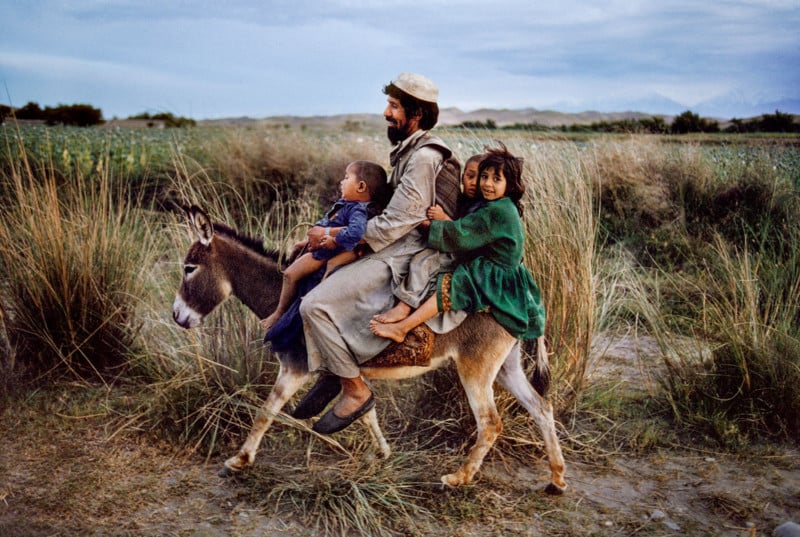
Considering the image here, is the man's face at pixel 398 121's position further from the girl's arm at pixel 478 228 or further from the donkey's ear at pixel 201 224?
the donkey's ear at pixel 201 224

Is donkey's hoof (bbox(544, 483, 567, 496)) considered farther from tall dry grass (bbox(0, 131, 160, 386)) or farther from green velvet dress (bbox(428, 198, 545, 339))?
tall dry grass (bbox(0, 131, 160, 386))

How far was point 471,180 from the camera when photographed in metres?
4.05

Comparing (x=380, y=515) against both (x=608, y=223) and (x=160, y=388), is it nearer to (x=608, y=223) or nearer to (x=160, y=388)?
(x=160, y=388)

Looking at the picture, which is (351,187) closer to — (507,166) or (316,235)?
(316,235)

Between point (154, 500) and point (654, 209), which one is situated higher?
point (654, 209)

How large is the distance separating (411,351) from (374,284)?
448 millimetres

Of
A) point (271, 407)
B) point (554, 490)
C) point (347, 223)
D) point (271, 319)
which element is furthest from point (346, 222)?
point (554, 490)

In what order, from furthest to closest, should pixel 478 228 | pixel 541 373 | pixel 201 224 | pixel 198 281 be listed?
pixel 541 373, pixel 198 281, pixel 201 224, pixel 478 228

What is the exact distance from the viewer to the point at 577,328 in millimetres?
5418

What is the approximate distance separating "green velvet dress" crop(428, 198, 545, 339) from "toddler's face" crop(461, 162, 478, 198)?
15cm

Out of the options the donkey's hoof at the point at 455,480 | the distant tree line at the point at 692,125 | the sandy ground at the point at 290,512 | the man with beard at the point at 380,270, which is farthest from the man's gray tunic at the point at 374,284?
the distant tree line at the point at 692,125

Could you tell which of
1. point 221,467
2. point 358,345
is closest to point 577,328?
point 358,345

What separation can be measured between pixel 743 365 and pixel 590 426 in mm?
1351

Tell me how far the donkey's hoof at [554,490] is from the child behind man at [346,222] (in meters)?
2.05
